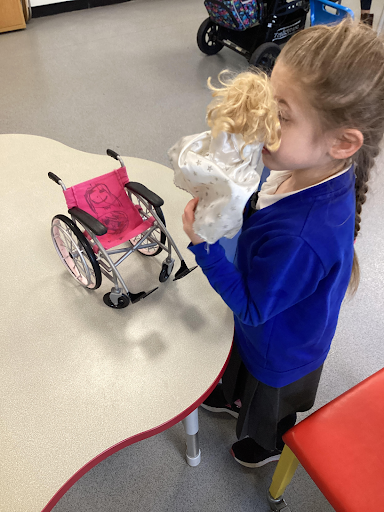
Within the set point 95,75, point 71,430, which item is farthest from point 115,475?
point 95,75

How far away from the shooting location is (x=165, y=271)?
1.02m

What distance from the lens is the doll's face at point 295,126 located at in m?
0.60

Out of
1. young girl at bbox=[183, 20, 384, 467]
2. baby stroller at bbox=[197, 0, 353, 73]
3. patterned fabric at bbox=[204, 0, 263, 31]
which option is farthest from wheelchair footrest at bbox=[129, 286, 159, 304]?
patterned fabric at bbox=[204, 0, 263, 31]

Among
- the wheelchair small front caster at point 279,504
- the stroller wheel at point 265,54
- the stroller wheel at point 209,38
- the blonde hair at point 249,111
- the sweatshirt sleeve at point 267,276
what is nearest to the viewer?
the blonde hair at point 249,111

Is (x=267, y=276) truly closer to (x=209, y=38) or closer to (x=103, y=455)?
(x=103, y=455)

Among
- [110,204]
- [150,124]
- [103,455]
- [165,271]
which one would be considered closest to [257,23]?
[150,124]

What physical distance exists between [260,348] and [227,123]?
1.63ft

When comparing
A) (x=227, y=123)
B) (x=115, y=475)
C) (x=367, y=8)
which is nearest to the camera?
(x=227, y=123)

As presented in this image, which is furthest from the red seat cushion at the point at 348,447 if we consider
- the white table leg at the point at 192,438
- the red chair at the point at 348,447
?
the white table leg at the point at 192,438

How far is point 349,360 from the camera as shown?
1549mm

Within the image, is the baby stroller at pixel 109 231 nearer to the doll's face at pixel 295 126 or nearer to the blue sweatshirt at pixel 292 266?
the blue sweatshirt at pixel 292 266

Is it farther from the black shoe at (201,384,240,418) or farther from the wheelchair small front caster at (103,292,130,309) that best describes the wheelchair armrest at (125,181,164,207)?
the black shoe at (201,384,240,418)

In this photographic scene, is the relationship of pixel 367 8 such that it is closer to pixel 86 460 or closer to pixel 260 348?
pixel 260 348

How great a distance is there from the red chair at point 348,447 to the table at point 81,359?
24 centimetres
